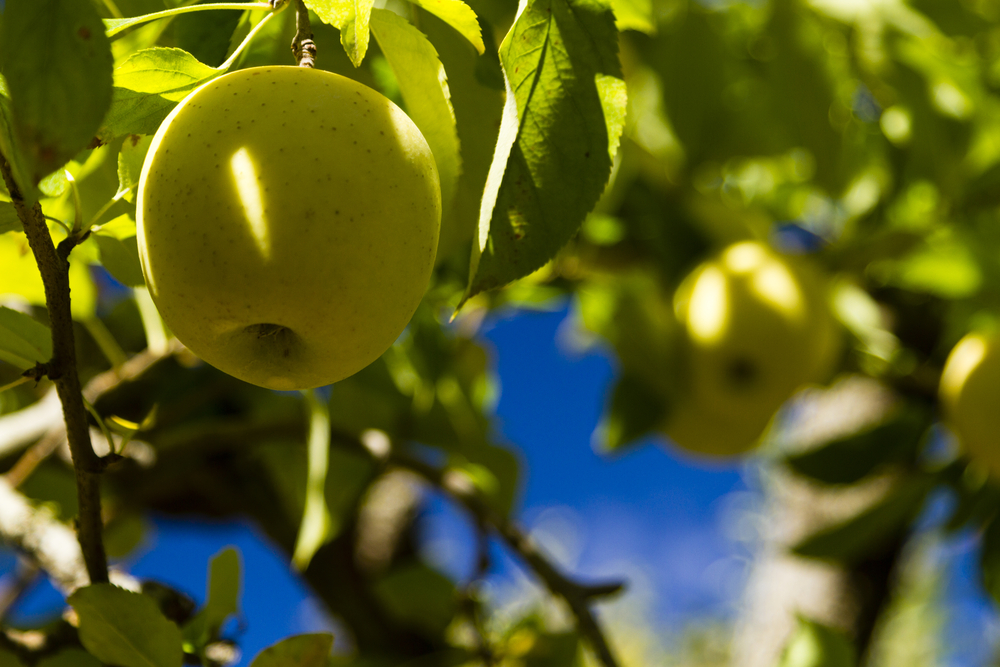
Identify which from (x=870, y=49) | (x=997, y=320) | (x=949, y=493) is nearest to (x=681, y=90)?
(x=870, y=49)

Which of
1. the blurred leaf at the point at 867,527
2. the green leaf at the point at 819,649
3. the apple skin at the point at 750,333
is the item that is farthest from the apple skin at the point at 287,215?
the blurred leaf at the point at 867,527

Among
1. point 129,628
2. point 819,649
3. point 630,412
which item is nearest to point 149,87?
point 129,628

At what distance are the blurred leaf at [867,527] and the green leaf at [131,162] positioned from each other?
1.02 m

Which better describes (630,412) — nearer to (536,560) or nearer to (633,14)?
(536,560)

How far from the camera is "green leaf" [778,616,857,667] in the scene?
0.86 m

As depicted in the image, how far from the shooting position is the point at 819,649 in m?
0.87

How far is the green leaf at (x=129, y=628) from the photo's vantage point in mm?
430

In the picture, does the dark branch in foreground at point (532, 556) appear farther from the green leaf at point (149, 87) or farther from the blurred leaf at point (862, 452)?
the blurred leaf at point (862, 452)

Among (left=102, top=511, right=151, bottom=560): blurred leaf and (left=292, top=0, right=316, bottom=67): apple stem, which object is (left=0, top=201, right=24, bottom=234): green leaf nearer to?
(left=292, top=0, right=316, bottom=67): apple stem

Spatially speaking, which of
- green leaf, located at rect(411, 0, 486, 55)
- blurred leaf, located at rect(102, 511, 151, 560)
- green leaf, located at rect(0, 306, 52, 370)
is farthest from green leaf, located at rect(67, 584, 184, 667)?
blurred leaf, located at rect(102, 511, 151, 560)

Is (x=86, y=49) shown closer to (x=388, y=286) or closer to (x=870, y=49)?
(x=388, y=286)

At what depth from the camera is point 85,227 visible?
41cm

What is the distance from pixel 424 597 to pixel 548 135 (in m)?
0.85

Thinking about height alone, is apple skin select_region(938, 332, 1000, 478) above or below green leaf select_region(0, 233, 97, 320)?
below
